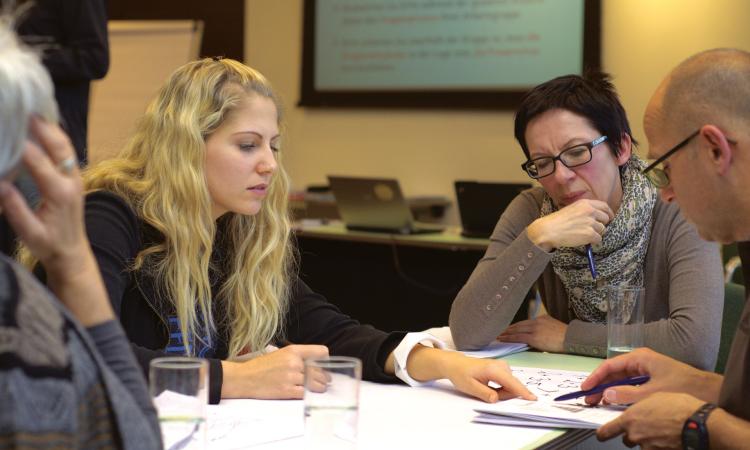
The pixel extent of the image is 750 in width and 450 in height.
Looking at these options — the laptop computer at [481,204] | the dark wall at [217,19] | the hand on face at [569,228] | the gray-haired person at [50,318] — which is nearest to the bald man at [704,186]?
the hand on face at [569,228]

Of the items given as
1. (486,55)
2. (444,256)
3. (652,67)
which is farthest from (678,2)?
(444,256)

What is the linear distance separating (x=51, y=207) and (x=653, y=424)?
105 cm

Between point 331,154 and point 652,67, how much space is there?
2.03 m

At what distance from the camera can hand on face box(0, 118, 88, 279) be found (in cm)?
92

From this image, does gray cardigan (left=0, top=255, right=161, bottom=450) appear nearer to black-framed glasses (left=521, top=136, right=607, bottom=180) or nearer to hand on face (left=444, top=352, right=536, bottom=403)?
hand on face (left=444, top=352, right=536, bottom=403)

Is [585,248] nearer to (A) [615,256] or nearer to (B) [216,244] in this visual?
(A) [615,256]

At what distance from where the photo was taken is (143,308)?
6.41ft

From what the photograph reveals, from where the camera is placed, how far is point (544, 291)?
2602 millimetres

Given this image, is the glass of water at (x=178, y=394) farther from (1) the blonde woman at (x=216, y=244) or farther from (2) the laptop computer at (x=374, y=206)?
(2) the laptop computer at (x=374, y=206)

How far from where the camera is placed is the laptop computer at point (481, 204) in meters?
4.09

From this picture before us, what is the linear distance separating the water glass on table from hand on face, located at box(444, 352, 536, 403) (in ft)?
1.02

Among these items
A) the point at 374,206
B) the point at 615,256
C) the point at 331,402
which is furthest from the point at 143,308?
the point at 374,206

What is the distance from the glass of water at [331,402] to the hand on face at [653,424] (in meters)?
0.47

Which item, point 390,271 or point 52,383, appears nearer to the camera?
point 52,383
